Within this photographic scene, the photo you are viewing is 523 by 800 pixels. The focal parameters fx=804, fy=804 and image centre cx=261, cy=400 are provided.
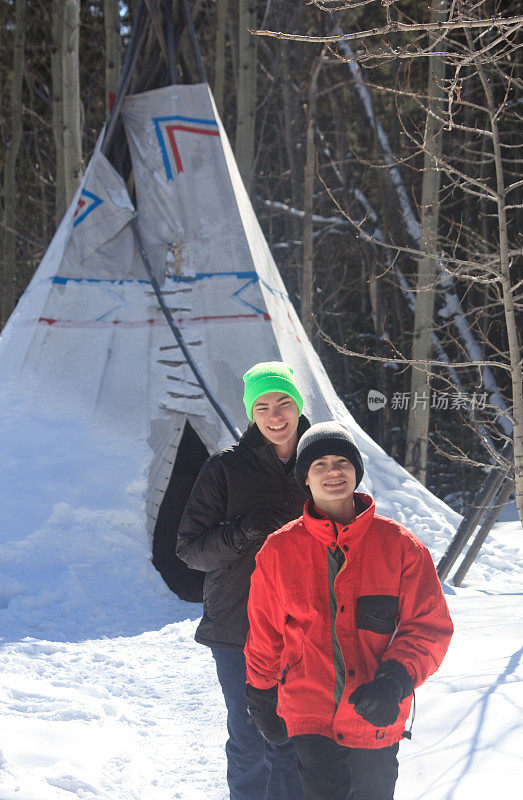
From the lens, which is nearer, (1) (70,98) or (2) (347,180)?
(1) (70,98)

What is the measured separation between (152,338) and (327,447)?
4850 millimetres

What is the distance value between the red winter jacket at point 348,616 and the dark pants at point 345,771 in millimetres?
29

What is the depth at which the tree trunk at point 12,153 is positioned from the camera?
46.9 feet

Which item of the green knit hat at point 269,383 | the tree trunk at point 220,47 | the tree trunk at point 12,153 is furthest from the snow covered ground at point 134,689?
the tree trunk at point 12,153

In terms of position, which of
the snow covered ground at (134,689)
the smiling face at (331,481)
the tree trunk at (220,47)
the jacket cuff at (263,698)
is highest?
the tree trunk at (220,47)

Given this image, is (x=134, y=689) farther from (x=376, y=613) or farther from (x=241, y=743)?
(x=376, y=613)

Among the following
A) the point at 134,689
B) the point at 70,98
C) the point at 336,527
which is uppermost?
the point at 70,98

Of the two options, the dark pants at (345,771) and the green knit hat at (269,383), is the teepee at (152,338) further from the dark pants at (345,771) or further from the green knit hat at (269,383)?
the dark pants at (345,771)

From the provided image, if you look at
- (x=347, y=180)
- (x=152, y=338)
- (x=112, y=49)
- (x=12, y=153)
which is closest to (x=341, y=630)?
(x=152, y=338)

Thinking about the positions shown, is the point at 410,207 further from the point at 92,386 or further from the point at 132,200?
the point at 92,386

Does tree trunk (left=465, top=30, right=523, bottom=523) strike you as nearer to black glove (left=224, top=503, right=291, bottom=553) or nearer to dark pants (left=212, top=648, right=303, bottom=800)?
black glove (left=224, top=503, right=291, bottom=553)

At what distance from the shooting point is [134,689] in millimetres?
3850

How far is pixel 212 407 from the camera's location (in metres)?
6.32

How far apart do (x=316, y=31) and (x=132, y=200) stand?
11972 millimetres
